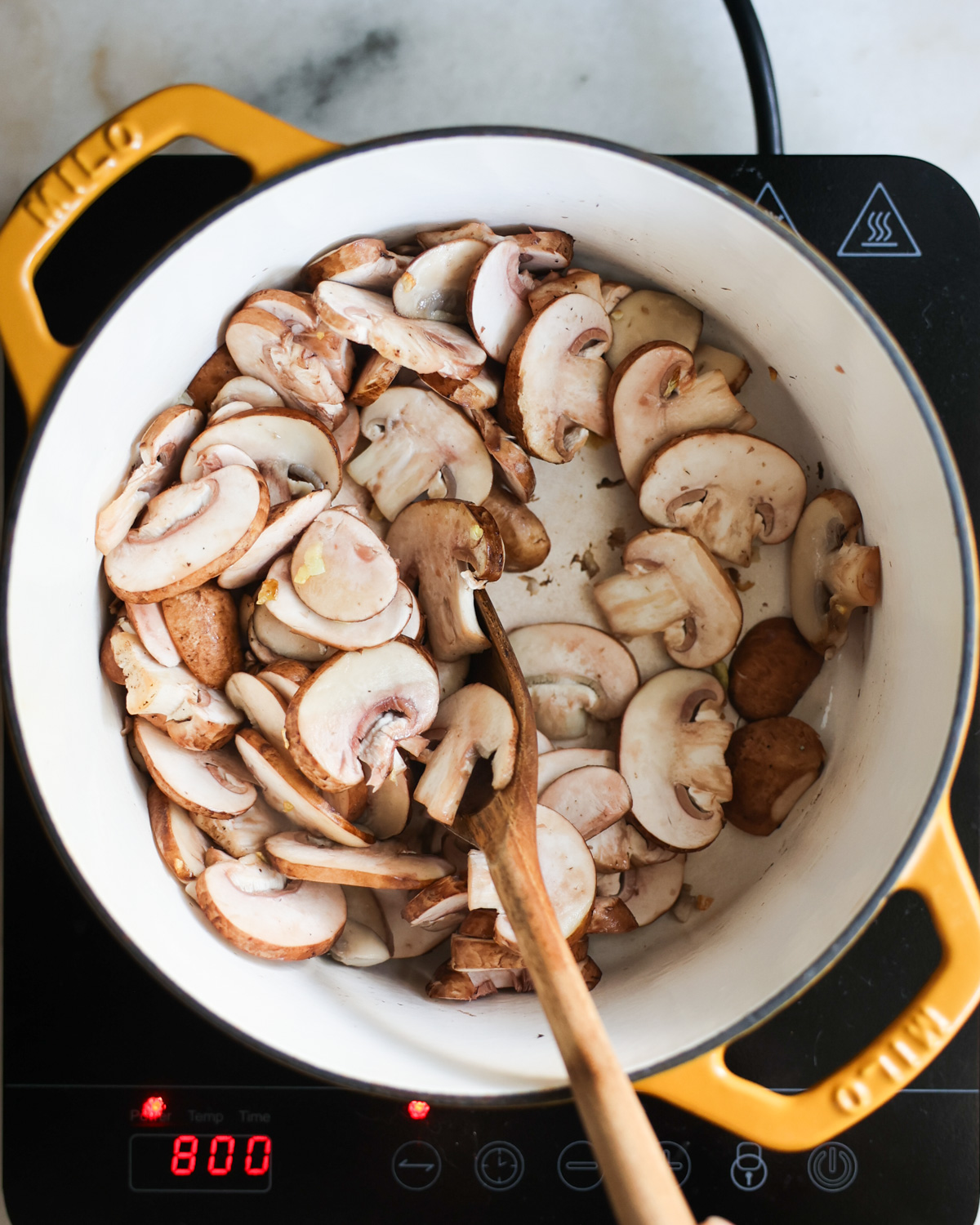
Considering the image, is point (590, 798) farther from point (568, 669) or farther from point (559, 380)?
point (559, 380)

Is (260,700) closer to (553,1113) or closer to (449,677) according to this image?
(449,677)

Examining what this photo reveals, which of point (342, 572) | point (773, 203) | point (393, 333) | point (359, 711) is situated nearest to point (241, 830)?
point (359, 711)

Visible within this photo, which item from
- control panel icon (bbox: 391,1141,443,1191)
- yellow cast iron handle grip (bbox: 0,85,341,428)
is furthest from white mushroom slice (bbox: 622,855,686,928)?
yellow cast iron handle grip (bbox: 0,85,341,428)

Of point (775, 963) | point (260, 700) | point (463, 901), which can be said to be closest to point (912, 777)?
point (775, 963)

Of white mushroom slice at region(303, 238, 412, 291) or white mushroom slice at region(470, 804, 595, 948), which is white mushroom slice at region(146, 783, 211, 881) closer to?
white mushroom slice at region(470, 804, 595, 948)

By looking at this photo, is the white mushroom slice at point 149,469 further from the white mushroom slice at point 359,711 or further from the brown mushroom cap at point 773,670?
the brown mushroom cap at point 773,670

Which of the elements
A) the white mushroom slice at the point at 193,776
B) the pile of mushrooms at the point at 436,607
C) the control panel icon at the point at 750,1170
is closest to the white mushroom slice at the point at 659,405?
the pile of mushrooms at the point at 436,607
